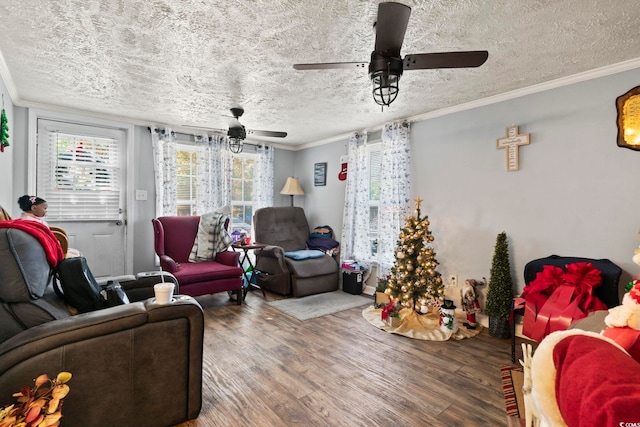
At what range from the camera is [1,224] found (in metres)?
1.40

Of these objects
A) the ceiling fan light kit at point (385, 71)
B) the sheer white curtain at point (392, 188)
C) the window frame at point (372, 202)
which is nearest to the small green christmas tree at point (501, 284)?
the sheer white curtain at point (392, 188)

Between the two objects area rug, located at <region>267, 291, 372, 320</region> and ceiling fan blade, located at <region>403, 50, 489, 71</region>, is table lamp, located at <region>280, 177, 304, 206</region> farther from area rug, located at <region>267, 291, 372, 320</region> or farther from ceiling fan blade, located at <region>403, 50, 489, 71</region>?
ceiling fan blade, located at <region>403, 50, 489, 71</region>

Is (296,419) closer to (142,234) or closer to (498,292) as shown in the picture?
(498,292)

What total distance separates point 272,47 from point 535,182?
2.54m

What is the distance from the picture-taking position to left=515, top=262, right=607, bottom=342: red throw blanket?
2.05m

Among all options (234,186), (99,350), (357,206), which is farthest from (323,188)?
(99,350)

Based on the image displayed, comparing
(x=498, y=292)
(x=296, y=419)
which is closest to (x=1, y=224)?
(x=296, y=419)

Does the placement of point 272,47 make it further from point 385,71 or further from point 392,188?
point 392,188

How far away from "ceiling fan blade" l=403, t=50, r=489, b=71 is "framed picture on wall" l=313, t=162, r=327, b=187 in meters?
3.48

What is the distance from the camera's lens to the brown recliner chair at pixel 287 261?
4137 mm

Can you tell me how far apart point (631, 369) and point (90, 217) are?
4.77 meters

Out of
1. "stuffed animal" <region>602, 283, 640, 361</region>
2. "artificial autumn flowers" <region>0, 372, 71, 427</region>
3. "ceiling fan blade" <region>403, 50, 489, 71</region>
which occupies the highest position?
"ceiling fan blade" <region>403, 50, 489, 71</region>

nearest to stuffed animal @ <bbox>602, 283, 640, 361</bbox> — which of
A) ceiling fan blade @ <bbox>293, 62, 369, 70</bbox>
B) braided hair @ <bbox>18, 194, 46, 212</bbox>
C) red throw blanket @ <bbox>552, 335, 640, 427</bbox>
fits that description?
red throw blanket @ <bbox>552, 335, 640, 427</bbox>

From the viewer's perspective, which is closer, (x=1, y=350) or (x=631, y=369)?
(x=631, y=369)
